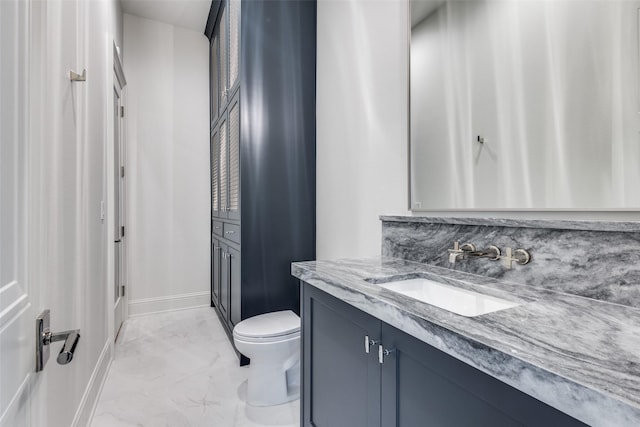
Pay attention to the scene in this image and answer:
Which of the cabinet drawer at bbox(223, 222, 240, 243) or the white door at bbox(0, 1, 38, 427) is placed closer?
the white door at bbox(0, 1, 38, 427)

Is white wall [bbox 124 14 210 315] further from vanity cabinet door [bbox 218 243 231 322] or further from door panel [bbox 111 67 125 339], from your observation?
vanity cabinet door [bbox 218 243 231 322]

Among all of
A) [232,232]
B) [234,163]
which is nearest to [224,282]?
[232,232]

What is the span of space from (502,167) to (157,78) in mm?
3272

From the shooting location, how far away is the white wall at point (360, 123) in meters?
1.61

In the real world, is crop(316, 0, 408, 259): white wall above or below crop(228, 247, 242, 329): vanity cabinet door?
above

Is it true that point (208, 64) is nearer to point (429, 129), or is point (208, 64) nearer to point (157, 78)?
point (157, 78)

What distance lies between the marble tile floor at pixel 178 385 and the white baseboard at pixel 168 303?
329 millimetres

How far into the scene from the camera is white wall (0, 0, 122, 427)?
64 centimetres

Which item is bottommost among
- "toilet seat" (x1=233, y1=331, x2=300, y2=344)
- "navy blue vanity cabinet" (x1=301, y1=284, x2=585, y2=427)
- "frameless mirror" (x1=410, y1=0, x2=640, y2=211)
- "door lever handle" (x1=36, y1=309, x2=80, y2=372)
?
"toilet seat" (x1=233, y1=331, x2=300, y2=344)

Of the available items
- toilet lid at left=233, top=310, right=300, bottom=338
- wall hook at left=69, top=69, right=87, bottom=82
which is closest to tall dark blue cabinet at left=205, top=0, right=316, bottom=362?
toilet lid at left=233, top=310, right=300, bottom=338

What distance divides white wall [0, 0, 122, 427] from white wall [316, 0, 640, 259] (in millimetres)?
1351

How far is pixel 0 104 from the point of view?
56 cm

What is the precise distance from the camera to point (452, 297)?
106 cm

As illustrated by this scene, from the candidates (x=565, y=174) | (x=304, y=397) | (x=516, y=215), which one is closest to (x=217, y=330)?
(x=304, y=397)
